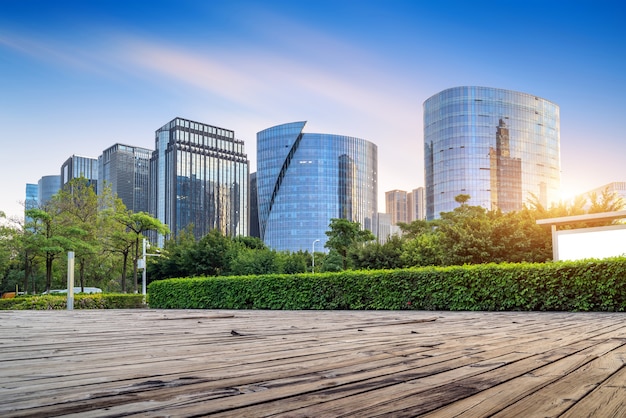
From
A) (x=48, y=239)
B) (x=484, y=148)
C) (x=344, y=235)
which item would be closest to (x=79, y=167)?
(x=484, y=148)

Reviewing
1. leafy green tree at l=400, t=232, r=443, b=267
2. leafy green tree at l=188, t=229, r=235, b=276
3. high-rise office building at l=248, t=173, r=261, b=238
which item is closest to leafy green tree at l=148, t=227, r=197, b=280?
leafy green tree at l=188, t=229, r=235, b=276

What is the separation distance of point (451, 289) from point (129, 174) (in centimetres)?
15311

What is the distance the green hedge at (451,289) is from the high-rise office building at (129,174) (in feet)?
469

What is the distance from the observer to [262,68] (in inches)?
1247

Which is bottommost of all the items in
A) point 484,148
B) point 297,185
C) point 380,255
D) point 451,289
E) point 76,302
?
point 76,302

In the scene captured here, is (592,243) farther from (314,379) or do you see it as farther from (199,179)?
(199,179)

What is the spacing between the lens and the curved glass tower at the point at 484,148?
100375 mm

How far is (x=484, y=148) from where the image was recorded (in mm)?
101125

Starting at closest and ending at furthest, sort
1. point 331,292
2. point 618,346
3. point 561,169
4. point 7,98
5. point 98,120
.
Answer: point 618,346 → point 331,292 → point 7,98 → point 98,120 → point 561,169

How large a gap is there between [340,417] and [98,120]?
31.1 m

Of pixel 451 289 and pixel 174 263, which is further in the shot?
pixel 174 263

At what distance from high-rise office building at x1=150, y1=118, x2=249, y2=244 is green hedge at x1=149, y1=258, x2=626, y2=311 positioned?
373 feet

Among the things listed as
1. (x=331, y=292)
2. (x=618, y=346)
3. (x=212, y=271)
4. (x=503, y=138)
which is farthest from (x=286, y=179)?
(x=618, y=346)

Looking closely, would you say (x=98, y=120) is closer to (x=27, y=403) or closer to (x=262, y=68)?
(x=262, y=68)
